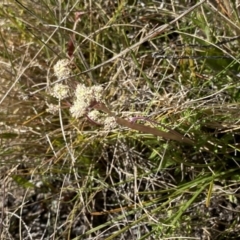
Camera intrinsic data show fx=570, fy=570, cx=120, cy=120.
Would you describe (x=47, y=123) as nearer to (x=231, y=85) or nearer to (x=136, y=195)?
(x=136, y=195)

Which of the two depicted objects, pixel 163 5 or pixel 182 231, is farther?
pixel 163 5

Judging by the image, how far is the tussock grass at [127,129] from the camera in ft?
3.82

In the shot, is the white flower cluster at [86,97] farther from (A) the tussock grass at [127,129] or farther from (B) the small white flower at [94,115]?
(A) the tussock grass at [127,129]

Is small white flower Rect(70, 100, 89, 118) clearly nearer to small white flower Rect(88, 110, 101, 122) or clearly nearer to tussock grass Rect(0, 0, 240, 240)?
small white flower Rect(88, 110, 101, 122)

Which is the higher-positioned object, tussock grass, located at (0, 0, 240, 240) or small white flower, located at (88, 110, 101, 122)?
small white flower, located at (88, 110, 101, 122)

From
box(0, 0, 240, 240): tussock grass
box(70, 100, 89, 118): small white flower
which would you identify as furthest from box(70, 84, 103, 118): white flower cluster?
box(0, 0, 240, 240): tussock grass

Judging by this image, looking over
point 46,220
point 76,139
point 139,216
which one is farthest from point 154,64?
point 46,220

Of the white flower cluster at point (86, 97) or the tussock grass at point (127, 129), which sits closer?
the white flower cluster at point (86, 97)

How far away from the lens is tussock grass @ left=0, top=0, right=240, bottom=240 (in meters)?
1.16

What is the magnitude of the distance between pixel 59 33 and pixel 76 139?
25 cm

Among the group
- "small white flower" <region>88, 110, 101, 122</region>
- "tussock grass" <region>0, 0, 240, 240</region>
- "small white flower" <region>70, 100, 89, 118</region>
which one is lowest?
"tussock grass" <region>0, 0, 240, 240</region>

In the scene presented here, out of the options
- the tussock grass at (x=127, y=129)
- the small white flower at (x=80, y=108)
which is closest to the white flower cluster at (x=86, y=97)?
the small white flower at (x=80, y=108)

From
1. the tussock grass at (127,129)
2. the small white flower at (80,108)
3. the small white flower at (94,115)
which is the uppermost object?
the small white flower at (80,108)

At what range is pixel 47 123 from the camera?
1395 millimetres
